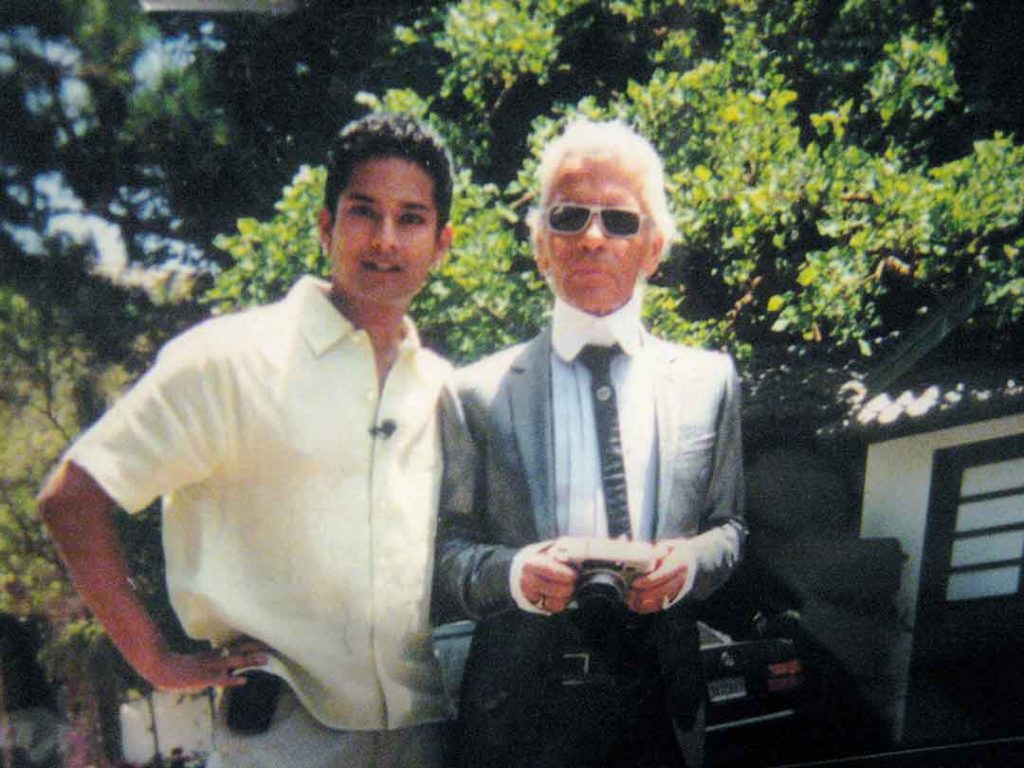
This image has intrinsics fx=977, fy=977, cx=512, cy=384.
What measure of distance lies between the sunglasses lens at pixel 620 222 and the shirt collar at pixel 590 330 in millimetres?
95

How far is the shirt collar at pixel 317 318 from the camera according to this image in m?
1.16

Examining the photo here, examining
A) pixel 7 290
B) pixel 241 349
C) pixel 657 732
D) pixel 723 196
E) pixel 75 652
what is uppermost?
pixel 723 196

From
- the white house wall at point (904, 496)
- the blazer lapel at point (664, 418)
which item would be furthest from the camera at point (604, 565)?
the white house wall at point (904, 496)

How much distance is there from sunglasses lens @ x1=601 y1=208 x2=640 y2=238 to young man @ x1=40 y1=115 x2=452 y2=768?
20 cm

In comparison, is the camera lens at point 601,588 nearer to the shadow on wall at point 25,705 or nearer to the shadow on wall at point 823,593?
the shadow on wall at point 823,593

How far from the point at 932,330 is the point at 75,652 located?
1394 mm

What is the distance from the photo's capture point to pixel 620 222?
4.06 ft

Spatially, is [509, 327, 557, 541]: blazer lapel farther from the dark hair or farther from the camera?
the dark hair

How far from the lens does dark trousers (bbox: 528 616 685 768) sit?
129 cm

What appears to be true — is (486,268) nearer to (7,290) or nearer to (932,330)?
(7,290)

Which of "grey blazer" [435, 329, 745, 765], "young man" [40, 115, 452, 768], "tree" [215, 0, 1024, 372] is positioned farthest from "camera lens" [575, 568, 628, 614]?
"tree" [215, 0, 1024, 372]

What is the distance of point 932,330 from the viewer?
1617 mm

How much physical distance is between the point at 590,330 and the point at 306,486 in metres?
0.42

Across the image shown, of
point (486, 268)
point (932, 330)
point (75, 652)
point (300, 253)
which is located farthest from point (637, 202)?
point (75, 652)
